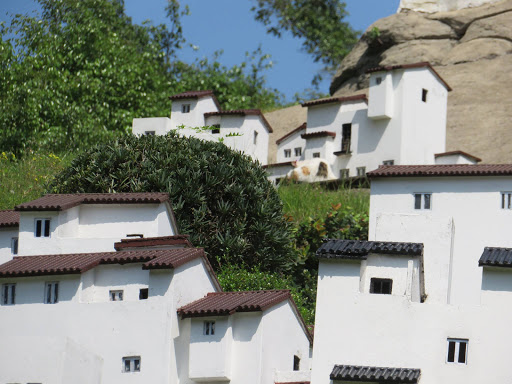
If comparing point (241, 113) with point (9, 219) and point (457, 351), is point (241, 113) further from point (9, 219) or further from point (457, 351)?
point (457, 351)

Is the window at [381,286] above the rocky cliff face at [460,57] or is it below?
below

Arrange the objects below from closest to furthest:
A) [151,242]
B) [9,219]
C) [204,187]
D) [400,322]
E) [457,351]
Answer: [457,351] → [400,322] → [151,242] → [9,219] → [204,187]

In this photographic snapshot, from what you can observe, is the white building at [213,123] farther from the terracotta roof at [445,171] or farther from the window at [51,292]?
the window at [51,292]

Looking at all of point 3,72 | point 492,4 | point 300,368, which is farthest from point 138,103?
point 300,368

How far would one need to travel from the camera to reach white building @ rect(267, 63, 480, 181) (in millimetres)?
57656

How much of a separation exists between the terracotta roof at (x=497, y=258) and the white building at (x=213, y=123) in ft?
89.8

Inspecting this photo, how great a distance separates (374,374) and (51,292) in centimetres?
968

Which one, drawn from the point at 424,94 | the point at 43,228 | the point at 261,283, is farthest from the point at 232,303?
the point at 424,94

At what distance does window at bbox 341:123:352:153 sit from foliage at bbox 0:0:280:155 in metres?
11.8

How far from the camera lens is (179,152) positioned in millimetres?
43156

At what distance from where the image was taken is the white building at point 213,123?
58.2 metres

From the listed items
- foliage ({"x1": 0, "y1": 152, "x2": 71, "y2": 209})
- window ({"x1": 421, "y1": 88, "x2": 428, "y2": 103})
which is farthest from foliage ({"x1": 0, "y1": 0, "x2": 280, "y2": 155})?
window ({"x1": 421, "y1": 88, "x2": 428, "y2": 103})

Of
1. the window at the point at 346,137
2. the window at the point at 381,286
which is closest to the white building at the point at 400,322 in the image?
the window at the point at 381,286

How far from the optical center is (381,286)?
3222 cm
